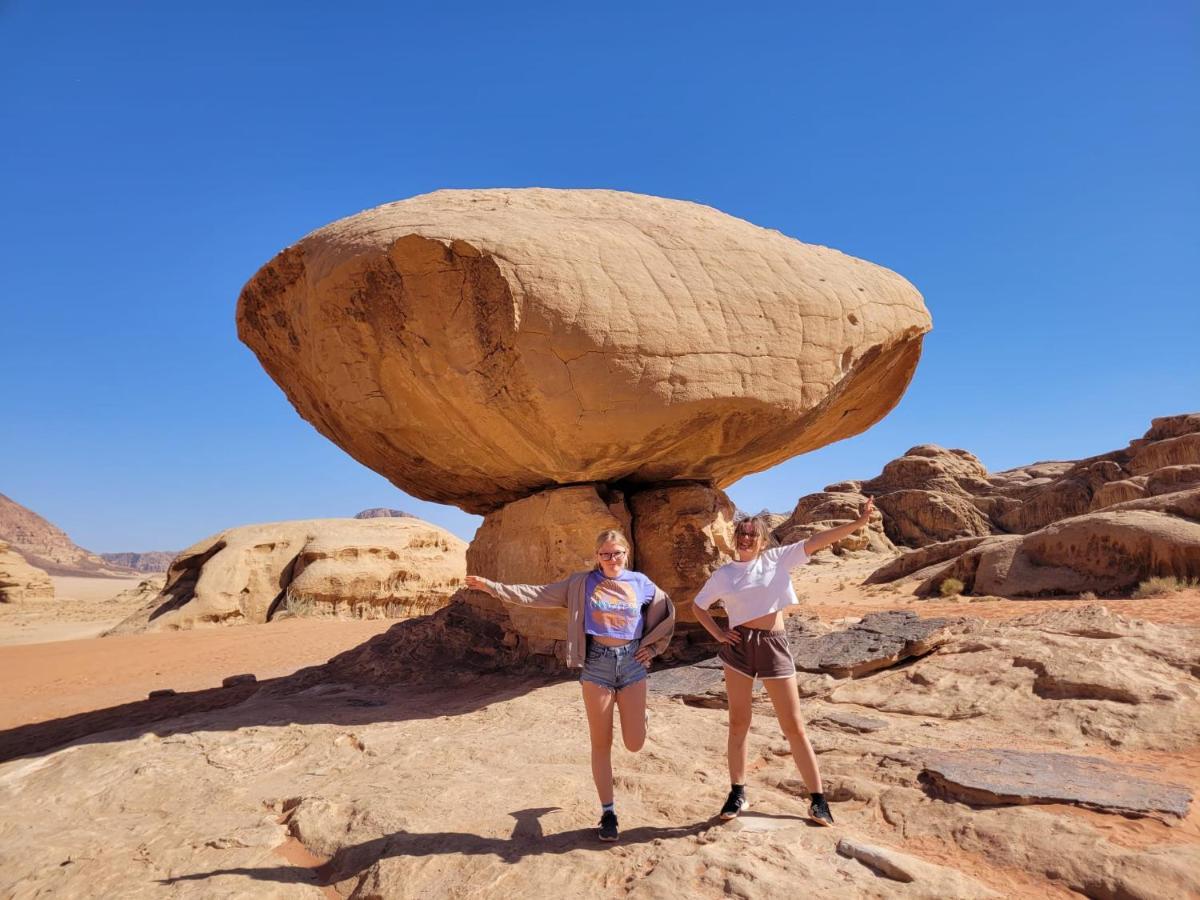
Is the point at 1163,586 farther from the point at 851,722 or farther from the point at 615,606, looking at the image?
the point at 615,606

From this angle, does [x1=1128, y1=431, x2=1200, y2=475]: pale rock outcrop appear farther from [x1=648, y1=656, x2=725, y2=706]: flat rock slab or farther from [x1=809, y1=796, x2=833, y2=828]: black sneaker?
[x1=809, y1=796, x2=833, y2=828]: black sneaker

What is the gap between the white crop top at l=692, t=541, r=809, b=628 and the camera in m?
Result: 3.07

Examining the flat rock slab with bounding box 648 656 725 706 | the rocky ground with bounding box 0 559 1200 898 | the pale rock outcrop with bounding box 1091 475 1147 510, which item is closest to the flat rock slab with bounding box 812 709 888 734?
the rocky ground with bounding box 0 559 1200 898

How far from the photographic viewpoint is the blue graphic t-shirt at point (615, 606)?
3.06m

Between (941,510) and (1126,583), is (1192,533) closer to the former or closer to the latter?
(1126,583)

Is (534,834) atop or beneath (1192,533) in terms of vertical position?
beneath

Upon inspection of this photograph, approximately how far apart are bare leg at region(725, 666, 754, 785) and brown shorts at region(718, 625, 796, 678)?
5 centimetres

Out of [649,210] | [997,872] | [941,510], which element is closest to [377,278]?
[649,210]

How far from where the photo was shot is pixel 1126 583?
33.3 feet

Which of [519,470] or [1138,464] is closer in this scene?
[519,470]

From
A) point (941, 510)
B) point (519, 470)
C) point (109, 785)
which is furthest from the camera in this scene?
point (941, 510)

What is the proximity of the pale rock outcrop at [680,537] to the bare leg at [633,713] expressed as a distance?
286 cm

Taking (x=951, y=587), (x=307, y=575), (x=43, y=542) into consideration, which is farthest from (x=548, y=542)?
(x=43, y=542)

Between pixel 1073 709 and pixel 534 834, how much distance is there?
3291 millimetres
